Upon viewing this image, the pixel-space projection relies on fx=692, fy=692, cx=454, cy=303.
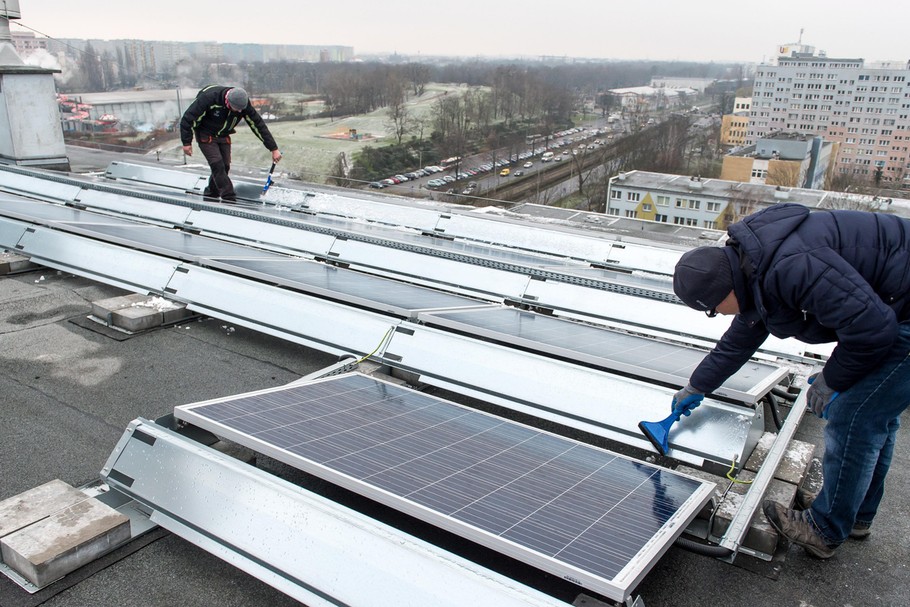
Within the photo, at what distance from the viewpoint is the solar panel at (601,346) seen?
14.8 ft

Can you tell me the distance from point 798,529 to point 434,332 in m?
→ 2.81

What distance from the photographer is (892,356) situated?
3.18 meters

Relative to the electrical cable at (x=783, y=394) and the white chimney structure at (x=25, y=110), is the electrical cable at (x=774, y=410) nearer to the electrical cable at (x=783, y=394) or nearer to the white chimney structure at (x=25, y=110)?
the electrical cable at (x=783, y=394)

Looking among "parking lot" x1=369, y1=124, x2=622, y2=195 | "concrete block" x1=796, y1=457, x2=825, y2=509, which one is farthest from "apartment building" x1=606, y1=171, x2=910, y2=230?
"concrete block" x1=796, y1=457, x2=825, y2=509

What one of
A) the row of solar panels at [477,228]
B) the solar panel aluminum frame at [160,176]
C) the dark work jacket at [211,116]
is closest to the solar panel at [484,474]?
the row of solar panels at [477,228]

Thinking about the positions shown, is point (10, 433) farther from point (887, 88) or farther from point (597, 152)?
point (887, 88)

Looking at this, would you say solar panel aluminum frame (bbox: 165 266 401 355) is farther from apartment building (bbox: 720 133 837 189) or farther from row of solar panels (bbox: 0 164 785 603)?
apartment building (bbox: 720 133 837 189)

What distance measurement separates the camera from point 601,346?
17.4 ft

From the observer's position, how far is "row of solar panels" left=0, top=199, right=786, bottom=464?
14.2ft

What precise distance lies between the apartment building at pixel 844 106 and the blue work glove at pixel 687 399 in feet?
367

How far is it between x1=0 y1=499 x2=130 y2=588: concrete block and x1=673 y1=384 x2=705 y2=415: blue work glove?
9.90 ft

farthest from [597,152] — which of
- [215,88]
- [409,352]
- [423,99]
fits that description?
[409,352]

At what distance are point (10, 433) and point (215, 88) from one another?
7.17 metres

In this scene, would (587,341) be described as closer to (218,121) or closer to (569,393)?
(569,393)
